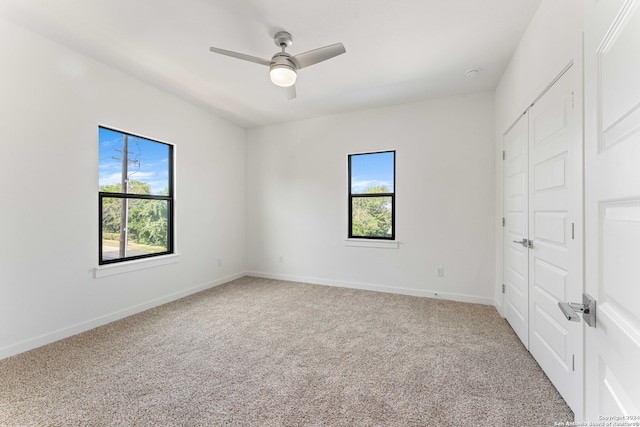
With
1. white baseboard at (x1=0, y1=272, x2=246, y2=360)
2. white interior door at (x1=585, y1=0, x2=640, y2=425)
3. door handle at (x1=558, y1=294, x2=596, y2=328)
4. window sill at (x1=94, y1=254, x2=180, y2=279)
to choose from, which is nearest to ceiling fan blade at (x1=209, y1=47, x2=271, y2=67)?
white interior door at (x1=585, y1=0, x2=640, y2=425)

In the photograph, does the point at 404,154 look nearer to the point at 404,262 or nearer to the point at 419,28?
the point at 404,262

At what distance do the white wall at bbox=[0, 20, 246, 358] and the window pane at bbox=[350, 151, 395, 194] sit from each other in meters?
2.58

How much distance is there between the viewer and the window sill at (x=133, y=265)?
112 inches

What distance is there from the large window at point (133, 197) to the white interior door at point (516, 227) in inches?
159

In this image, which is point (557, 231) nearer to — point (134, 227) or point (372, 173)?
point (372, 173)

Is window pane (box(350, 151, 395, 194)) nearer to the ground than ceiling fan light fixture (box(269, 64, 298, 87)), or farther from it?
nearer to the ground

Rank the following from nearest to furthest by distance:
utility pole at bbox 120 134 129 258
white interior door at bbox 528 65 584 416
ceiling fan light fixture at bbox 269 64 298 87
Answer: white interior door at bbox 528 65 584 416 < ceiling fan light fixture at bbox 269 64 298 87 < utility pole at bbox 120 134 129 258

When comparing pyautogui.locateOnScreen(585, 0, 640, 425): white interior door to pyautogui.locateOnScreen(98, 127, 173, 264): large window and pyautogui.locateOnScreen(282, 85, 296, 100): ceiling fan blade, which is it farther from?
pyautogui.locateOnScreen(98, 127, 173, 264): large window

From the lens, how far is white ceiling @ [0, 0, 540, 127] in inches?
79.9

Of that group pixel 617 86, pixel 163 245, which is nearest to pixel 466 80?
pixel 617 86

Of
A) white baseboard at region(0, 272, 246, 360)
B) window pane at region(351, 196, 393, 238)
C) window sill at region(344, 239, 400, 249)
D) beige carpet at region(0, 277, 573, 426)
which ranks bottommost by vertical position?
beige carpet at region(0, 277, 573, 426)

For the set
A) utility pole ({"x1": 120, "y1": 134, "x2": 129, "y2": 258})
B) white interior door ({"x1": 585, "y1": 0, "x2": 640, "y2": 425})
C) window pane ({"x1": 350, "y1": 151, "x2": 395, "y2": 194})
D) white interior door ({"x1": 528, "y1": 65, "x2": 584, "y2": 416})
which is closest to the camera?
white interior door ({"x1": 585, "y1": 0, "x2": 640, "y2": 425})

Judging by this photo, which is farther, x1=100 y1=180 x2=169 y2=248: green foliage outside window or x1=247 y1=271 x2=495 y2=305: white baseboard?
x1=247 y1=271 x2=495 y2=305: white baseboard

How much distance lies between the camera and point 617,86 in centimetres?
63
